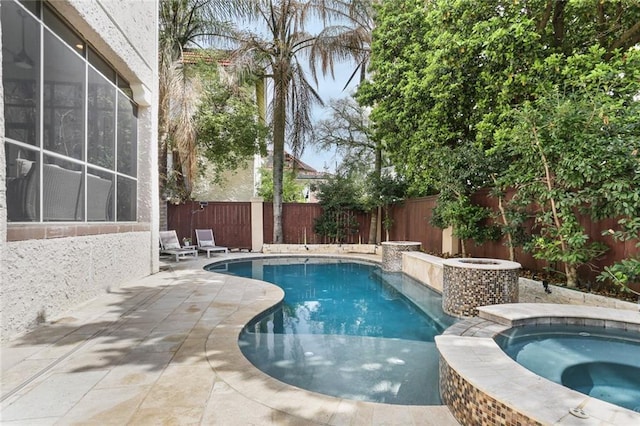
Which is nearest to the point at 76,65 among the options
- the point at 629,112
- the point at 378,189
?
the point at 629,112

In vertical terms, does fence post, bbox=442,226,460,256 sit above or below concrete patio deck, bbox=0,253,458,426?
above

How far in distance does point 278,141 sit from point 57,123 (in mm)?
8789

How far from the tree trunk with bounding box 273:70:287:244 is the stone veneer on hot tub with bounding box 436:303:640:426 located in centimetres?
1065

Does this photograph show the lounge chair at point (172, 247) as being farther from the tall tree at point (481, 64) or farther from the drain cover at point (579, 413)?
the drain cover at point (579, 413)

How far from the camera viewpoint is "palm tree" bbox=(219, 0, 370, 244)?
40.7ft

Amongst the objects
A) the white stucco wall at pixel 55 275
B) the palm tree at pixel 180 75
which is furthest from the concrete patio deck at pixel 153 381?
the palm tree at pixel 180 75

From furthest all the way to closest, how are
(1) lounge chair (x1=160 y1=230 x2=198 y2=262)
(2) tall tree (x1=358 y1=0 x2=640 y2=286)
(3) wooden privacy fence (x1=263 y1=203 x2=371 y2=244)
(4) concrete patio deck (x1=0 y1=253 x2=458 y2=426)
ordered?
(3) wooden privacy fence (x1=263 y1=203 x2=371 y2=244) < (1) lounge chair (x1=160 y1=230 x2=198 y2=262) < (2) tall tree (x1=358 y1=0 x2=640 y2=286) < (4) concrete patio deck (x1=0 y1=253 x2=458 y2=426)

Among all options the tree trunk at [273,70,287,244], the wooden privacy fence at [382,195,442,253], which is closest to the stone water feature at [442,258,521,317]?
the wooden privacy fence at [382,195,442,253]

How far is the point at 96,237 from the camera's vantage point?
5879mm

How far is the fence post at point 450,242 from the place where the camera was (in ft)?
31.5

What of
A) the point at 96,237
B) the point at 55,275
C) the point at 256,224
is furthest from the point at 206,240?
the point at 55,275

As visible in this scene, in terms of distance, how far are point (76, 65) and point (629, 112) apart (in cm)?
837

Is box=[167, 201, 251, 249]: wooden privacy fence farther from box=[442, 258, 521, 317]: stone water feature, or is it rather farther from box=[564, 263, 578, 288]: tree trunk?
box=[564, 263, 578, 288]: tree trunk

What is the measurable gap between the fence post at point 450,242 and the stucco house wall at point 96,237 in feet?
25.2
